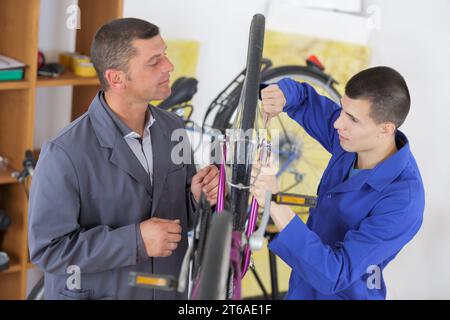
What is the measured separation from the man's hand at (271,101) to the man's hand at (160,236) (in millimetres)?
493

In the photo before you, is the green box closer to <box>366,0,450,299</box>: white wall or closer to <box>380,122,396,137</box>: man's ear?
<box>380,122,396,137</box>: man's ear

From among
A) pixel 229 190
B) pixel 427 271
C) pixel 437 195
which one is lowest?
pixel 427 271

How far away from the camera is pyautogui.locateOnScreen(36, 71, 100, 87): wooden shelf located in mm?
3186

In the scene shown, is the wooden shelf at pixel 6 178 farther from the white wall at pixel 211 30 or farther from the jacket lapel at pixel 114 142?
the jacket lapel at pixel 114 142

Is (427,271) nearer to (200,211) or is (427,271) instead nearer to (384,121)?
(384,121)

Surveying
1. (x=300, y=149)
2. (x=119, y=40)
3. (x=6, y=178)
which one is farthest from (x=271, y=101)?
(x=300, y=149)

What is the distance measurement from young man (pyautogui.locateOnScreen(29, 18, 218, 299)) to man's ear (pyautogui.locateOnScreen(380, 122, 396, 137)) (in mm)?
522

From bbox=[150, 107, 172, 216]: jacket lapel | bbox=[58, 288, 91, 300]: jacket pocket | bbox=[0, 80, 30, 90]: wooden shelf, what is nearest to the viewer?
bbox=[58, 288, 91, 300]: jacket pocket

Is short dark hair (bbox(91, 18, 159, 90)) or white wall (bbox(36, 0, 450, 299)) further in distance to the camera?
white wall (bbox(36, 0, 450, 299))

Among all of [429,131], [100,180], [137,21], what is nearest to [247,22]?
[429,131]

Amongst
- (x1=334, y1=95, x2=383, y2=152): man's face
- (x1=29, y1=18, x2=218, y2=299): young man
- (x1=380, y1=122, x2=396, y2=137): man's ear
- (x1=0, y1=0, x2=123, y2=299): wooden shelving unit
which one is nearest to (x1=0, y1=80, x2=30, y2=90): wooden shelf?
(x1=0, y1=0, x2=123, y2=299): wooden shelving unit

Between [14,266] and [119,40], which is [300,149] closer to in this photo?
[14,266]

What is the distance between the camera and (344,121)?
2289mm

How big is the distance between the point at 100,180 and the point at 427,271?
254cm
